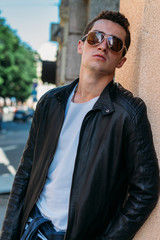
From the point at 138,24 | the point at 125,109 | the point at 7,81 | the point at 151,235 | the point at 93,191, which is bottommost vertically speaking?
the point at 7,81

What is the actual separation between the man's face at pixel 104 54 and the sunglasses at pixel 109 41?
16 millimetres

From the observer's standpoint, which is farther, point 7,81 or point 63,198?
Result: point 7,81

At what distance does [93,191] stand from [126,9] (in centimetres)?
121

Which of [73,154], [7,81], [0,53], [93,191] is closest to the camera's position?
[93,191]

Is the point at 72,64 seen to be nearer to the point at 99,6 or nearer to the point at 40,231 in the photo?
the point at 99,6

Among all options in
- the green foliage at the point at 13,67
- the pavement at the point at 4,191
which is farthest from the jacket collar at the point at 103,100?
the green foliage at the point at 13,67

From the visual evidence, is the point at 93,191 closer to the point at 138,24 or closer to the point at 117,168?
the point at 117,168

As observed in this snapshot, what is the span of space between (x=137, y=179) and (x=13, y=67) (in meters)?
35.6

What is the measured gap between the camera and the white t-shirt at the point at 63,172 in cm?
155

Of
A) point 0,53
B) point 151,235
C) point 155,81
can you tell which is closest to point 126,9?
point 155,81

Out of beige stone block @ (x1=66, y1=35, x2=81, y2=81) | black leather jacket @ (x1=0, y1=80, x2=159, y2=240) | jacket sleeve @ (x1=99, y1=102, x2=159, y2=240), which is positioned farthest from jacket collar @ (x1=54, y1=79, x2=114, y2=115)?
beige stone block @ (x1=66, y1=35, x2=81, y2=81)

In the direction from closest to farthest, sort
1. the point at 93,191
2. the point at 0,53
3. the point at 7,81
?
the point at 93,191, the point at 0,53, the point at 7,81

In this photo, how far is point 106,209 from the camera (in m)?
1.50

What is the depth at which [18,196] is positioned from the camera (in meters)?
1.85
